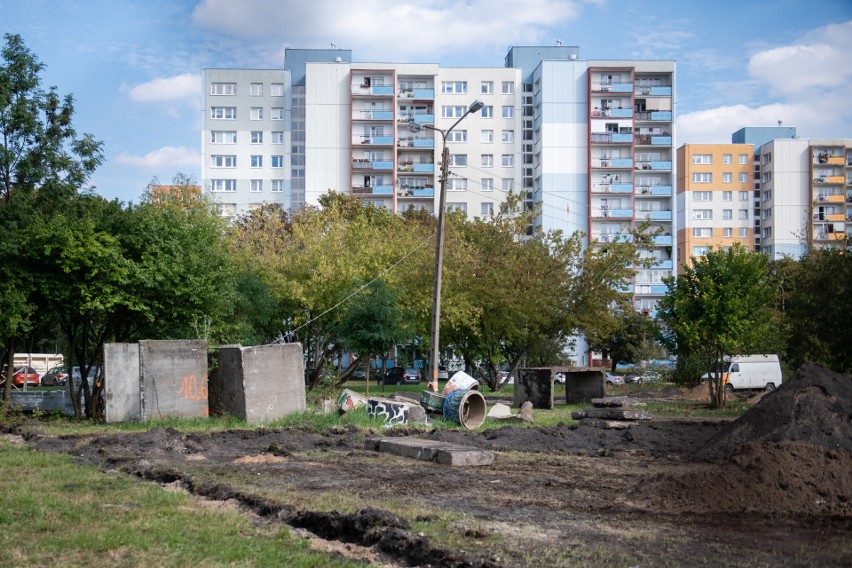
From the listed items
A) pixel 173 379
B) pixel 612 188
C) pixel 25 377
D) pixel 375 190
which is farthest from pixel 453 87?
pixel 173 379

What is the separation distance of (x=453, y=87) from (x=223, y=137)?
22.5 meters

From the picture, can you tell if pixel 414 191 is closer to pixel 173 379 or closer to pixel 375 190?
pixel 375 190

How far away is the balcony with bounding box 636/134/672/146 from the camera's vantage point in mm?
78750

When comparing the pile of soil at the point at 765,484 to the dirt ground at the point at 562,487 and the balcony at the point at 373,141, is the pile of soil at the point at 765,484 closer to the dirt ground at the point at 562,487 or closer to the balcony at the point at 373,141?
the dirt ground at the point at 562,487

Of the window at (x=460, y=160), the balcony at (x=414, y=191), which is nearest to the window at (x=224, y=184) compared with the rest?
the balcony at (x=414, y=191)

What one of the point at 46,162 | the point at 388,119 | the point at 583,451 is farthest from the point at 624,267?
the point at 388,119

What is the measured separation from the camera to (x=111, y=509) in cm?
891

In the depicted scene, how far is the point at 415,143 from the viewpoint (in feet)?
254

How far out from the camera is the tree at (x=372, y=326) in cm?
2659

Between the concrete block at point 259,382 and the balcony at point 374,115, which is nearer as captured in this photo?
the concrete block at point 259,382

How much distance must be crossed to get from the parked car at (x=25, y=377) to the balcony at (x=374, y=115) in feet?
124

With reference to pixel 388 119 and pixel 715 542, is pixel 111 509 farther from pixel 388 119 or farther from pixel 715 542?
pixel 388 119

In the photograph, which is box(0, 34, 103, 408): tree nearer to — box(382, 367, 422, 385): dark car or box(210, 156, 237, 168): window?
box(382, 367, 422, 385): dark car

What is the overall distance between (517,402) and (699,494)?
2066cm
